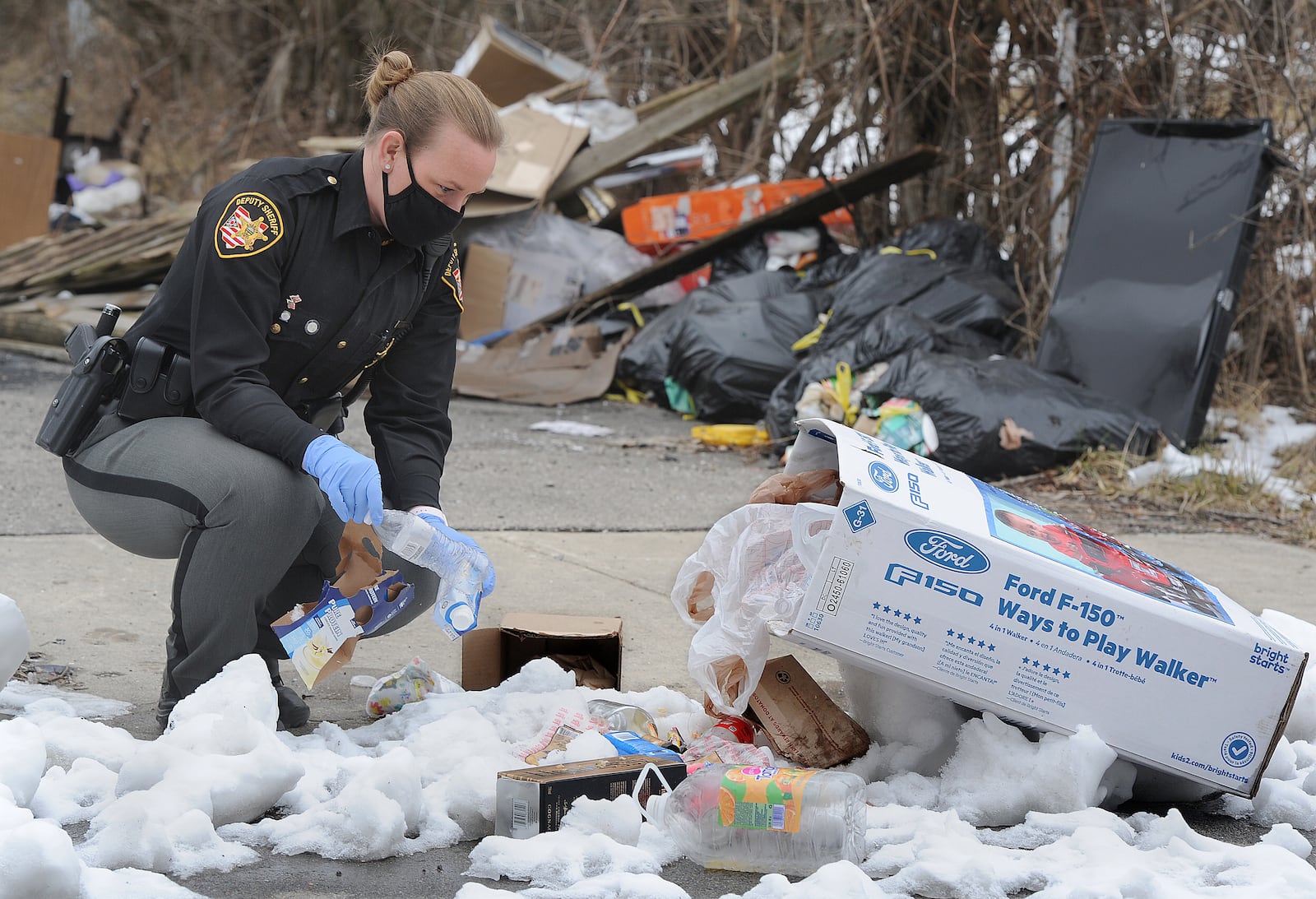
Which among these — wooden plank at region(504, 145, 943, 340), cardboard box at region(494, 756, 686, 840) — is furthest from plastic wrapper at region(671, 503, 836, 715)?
wooden plank at region(504, 145, 943, 340)

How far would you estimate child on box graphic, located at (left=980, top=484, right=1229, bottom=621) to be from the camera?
7.31 feet

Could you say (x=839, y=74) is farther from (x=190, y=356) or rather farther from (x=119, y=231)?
(x=190, y=356)

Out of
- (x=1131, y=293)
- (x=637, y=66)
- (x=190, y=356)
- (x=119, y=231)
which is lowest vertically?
(x=119, y=231)

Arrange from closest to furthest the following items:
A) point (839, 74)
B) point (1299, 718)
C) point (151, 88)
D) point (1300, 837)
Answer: point (1300, 837) < point (1299, 718) < point (839, 74) < point (151, 88)

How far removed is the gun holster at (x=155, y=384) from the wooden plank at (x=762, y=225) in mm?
4548

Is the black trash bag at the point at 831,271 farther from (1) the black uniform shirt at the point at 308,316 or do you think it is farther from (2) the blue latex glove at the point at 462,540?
(2) the blue latex glove at the point at 462,540

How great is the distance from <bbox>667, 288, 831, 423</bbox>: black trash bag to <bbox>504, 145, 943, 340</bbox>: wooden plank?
2.22 ft

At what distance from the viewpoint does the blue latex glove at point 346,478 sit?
228 cm

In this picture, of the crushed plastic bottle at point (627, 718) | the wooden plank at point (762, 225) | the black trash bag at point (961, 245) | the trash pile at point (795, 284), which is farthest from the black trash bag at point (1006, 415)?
the crushed plastic bottle at point (627, 718)

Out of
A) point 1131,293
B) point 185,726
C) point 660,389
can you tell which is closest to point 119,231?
point 660,389

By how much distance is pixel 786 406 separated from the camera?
5617mm

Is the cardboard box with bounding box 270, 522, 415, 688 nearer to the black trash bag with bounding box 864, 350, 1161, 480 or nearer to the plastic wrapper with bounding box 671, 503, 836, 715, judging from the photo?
the plastic wrapper with bounding box 671, 503, 836, 715

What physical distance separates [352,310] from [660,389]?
4079 millimetres

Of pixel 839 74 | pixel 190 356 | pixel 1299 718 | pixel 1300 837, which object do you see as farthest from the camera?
pixel 839 74
